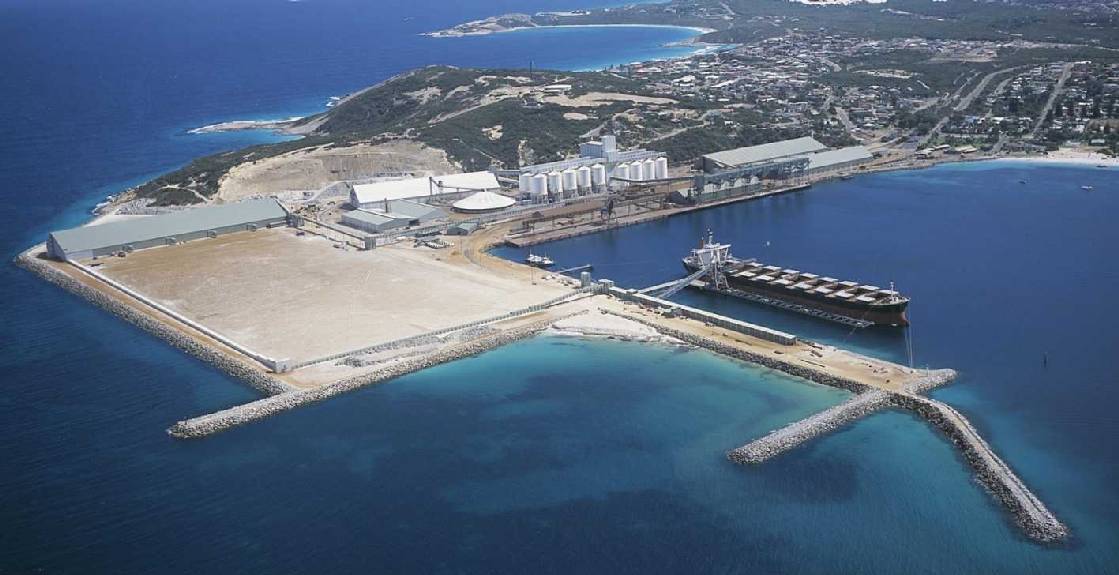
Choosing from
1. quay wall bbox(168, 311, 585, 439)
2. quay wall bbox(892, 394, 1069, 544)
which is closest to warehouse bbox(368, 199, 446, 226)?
quay wall bbox(168, 311, 585, 439)

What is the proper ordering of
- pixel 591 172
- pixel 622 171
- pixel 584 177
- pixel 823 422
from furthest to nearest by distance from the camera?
pixel 622 171
pixel 591 172
pixel 584 177
pixel 823 422

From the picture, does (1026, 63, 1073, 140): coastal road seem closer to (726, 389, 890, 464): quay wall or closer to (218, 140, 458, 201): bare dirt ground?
(218, 140, 458, 201): bare dirt ground

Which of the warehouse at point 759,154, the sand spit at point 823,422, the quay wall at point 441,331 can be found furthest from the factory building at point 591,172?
→ the sand spit at point 823,422

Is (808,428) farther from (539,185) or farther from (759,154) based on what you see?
(759,154)

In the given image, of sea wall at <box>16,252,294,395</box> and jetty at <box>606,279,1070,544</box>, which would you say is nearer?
jetty at <box>606,279,1070,544</box>

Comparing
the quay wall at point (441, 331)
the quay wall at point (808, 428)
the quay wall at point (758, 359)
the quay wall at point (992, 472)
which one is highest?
the quay wall at point (441, 331)

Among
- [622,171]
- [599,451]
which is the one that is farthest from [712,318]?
[622,171]

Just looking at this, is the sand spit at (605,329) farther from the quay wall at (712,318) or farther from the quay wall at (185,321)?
the quay wall at (185,321)
